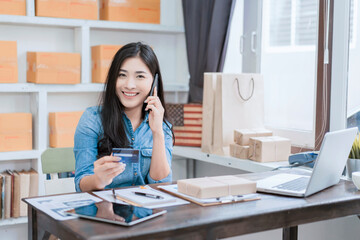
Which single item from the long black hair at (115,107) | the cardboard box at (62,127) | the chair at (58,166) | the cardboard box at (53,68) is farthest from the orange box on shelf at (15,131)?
the long black hair at (115,107)

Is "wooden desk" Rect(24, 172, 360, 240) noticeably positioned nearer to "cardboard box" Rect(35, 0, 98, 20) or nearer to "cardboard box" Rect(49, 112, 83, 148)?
"cardboard box" Rect(49, 112, 83, 148)

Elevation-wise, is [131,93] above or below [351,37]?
below

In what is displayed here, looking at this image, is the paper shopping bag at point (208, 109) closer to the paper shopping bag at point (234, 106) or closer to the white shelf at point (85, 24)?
the paper shopping bag at point (234, 106)

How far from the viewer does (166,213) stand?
153 cm

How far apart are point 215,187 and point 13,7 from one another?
2006 millimetres

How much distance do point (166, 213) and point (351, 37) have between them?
1.62m

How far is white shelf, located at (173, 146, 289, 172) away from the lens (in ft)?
8.85

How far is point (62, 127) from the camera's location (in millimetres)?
3227

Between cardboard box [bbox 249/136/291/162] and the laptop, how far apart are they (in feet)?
2.25

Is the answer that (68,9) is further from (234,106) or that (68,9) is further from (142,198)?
(142,198)

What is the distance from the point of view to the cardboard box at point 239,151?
282cm

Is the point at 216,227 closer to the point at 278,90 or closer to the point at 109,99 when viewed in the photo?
the point at 109,99

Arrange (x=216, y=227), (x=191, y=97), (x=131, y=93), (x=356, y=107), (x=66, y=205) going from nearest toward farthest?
(x=216, y=227)
(x=66, y=205)
(x=131, y=93)
(x=356, y=107)
(x=191, y=97)

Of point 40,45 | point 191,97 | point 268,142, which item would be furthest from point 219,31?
point 40,45
